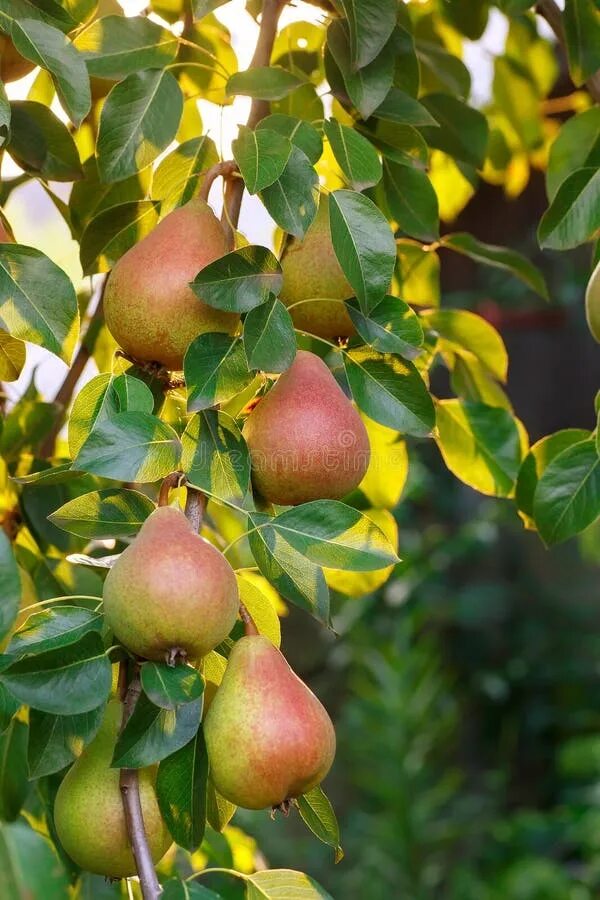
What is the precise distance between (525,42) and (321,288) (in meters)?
0.64

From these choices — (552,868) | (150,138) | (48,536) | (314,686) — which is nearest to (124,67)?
(150,138)

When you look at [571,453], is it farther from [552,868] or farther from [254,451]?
[552,868]

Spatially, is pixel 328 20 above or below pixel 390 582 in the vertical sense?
above

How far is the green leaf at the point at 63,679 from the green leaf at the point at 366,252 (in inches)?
8.2

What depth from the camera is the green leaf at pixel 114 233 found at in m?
0.64

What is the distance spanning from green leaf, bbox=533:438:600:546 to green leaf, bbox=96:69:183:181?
29cm

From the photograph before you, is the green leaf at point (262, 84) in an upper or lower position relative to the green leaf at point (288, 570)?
upper

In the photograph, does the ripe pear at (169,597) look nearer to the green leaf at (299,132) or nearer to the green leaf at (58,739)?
the green leaf at (58,739)

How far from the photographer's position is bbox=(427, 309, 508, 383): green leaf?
A: 824mm

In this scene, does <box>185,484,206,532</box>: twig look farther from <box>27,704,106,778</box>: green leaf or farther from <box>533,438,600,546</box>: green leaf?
<box>533,438,600,546</box>: green leaf

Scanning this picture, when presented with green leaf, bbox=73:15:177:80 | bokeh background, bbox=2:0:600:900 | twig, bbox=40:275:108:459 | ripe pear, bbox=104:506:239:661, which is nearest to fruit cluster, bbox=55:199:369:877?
ripe pear, bbox=104:506:239:661

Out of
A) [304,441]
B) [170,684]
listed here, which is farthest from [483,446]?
[170,684]

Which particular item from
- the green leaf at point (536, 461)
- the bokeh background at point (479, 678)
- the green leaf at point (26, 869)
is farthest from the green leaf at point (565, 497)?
the bokeh background at point (479, 678)

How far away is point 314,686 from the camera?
2.64m
